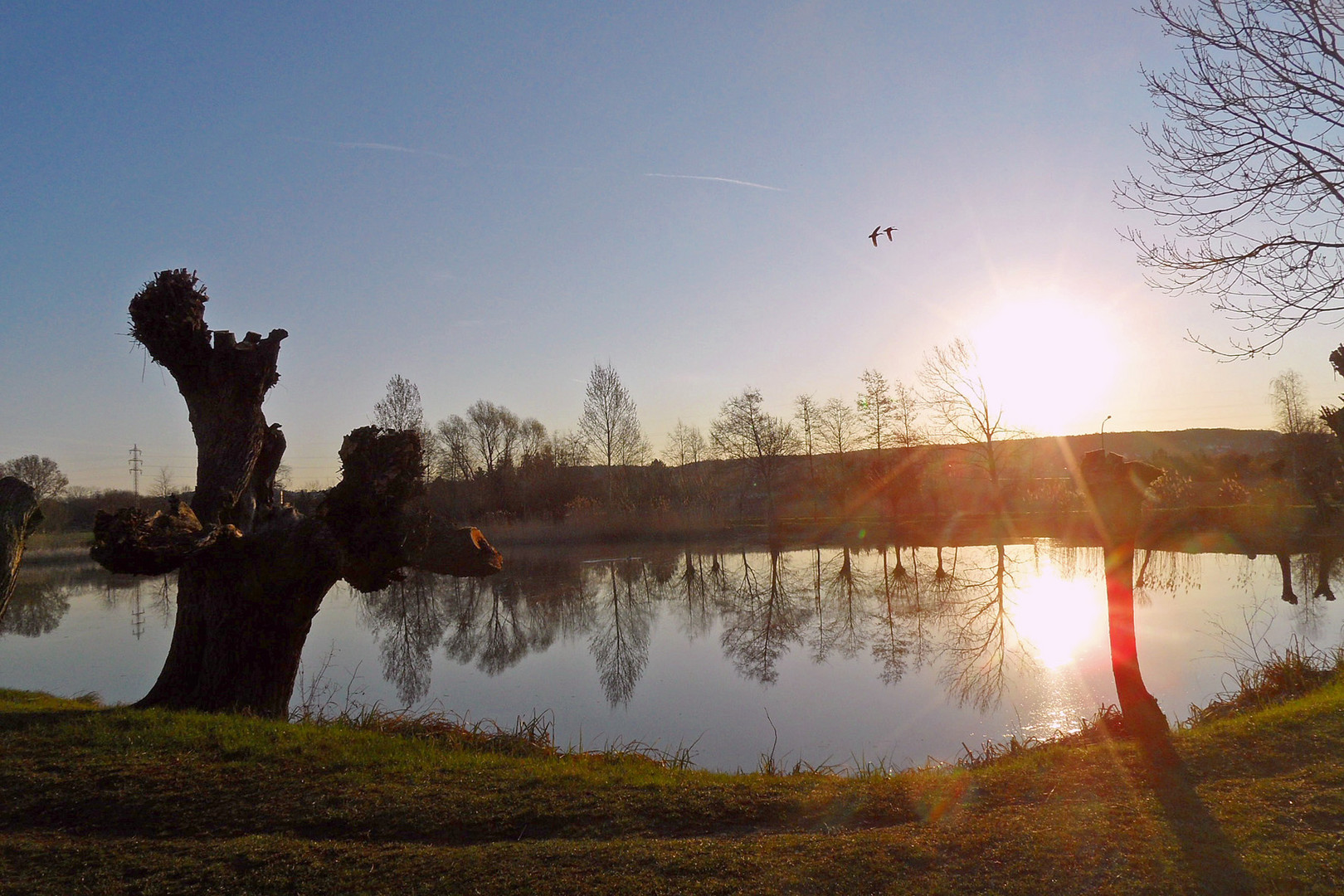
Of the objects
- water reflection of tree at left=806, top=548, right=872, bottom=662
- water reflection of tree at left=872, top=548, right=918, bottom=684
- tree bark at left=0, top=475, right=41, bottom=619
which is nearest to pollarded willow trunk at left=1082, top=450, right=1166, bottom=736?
water reflection of tree at left=872, top=548, right=918, bottom=684

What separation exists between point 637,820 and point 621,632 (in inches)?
484

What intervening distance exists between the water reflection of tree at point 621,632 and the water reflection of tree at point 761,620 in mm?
1660

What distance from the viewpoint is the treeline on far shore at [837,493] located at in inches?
1409

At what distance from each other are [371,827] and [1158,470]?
638 centimetres

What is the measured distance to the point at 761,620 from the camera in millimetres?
17406

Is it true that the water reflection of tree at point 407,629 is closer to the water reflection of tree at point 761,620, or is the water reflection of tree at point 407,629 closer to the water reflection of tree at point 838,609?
the water reflection of tree at point 761,620

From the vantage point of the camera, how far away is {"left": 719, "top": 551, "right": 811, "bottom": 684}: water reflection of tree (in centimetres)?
1332

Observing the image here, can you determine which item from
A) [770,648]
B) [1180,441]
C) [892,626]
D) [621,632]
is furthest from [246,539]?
[1180,441]

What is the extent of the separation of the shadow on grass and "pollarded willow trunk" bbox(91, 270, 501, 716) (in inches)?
231


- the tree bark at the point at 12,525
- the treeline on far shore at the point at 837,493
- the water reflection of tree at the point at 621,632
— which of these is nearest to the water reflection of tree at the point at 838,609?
the water reflection of tree at the point at 621,632

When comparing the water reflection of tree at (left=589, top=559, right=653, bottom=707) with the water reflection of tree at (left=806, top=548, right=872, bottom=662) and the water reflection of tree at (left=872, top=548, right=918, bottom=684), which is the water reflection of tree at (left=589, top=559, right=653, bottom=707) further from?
the water reflection of tree at (left=872, top=548, right=918, bottom=684)

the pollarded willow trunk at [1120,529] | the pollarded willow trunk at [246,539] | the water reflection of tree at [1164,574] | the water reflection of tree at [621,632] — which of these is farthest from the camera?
the water reflection of tree at [1164,574]

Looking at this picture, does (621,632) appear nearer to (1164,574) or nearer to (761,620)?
(761,620)

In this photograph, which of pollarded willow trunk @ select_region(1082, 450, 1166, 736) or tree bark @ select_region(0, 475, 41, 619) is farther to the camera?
tree bark @ select_region(0, 475, 41, 619)
